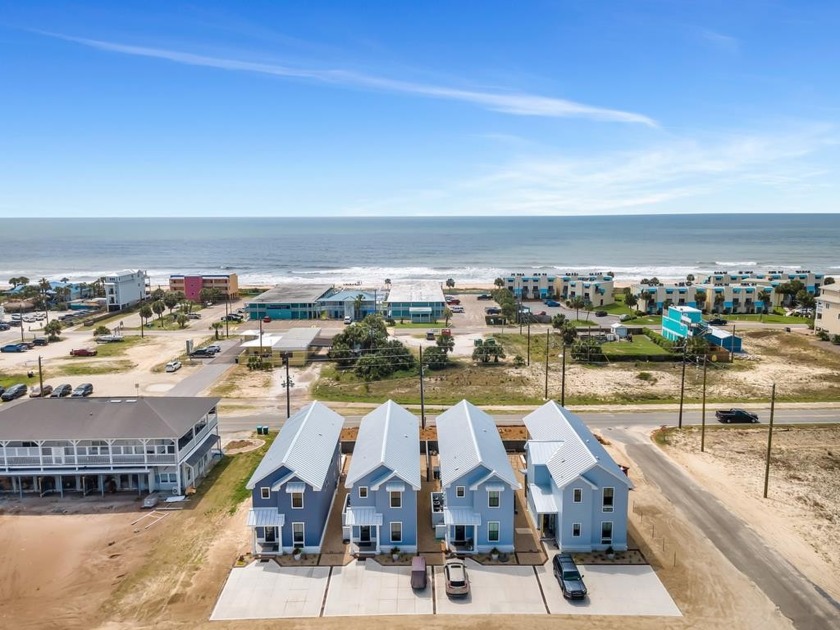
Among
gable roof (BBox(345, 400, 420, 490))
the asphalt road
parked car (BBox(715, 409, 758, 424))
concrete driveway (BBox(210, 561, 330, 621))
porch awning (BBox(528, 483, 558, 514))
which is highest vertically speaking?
gable roof (BBox(345, 400, 420, 490))

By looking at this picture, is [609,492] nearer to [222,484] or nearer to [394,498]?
[394,498]

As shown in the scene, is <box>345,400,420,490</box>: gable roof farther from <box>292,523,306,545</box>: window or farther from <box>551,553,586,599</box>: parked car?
<box>551,553,586,599</box>: parked car

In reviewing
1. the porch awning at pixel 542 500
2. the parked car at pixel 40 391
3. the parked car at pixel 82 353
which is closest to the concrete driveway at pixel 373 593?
the porch awning at pixel 542 500

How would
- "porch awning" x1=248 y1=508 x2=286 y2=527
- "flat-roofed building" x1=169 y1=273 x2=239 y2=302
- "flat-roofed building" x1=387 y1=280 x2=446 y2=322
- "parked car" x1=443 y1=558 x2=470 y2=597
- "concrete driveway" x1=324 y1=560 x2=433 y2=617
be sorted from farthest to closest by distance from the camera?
"flat-roofed building" x1=169 y1=273 x2=239 y2=302 → "flat-roofed building" x1=387 y1=280 x2=446 y2=322 → "porch awning" x1=248 y1=508 x2=286 y2=527 → "parked car" x1=443 y1=558 x2=470 y2=597 → "concrete driveway" x1=324 y1=560 x2=433 y2=617

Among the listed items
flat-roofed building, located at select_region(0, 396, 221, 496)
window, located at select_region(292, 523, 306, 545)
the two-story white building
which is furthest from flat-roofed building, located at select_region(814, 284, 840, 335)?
the two-story white building

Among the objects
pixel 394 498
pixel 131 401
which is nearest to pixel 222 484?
pixel 131 401

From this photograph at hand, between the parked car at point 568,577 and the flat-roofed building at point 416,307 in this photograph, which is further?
the flat-roofed building at point 416,307

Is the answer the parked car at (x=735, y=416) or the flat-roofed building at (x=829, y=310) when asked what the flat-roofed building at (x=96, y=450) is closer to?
the parked car at (x=735, y=416)
